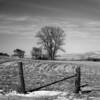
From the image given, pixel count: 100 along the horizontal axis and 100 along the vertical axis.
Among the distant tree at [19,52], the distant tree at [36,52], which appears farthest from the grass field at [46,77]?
the distant tree at [19,52]

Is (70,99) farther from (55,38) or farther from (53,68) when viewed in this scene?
(55,38)

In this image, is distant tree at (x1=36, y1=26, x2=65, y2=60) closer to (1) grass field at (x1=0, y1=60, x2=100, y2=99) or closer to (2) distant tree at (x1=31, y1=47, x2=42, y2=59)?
(2) distant tree at (x1=31, y1=47, x2=42, y2=59)

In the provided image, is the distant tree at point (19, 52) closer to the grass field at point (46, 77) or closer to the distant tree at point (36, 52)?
the distant tree at point (36, 52)

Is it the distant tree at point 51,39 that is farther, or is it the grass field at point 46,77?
the distant tree at point 51,39

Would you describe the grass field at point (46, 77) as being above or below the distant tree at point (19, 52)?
below

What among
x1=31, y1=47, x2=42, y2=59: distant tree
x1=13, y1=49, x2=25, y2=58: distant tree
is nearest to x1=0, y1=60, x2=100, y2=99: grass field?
x1=31, y1=47, x2=42, y2=59: distant tree

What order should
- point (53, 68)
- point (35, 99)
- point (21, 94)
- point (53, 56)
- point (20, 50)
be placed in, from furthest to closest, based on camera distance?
point (20, 50)
point (53, 56)
point (53, 68)
point (21, 94)
point (35, 99)

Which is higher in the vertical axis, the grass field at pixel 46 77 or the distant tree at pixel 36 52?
the distant tree at pixel 36 52

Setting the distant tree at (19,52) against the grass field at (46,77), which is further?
the distant tree at (19,52)

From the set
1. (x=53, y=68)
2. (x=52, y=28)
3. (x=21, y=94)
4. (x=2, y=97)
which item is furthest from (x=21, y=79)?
(x=52, y=28)

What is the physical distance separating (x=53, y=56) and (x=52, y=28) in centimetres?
894

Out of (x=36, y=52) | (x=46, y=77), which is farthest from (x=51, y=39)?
(x=46, y=77)

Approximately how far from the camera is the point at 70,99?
7395 millimetres

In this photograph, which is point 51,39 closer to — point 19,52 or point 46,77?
point 19,52
